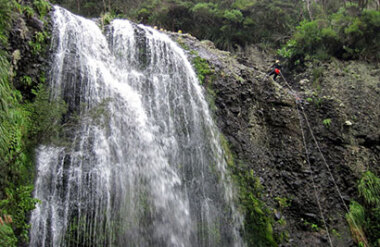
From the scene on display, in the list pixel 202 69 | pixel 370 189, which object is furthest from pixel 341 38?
pixel 202 69

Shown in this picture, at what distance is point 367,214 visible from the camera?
308 inches

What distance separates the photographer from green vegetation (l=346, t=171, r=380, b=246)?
7.39m

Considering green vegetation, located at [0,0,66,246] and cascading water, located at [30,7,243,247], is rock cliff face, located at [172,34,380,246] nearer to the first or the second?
cascading water, located at [30,7,243,247]

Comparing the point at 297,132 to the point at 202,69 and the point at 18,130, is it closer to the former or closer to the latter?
the point at 202,69

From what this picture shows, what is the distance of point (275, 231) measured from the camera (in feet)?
22.8

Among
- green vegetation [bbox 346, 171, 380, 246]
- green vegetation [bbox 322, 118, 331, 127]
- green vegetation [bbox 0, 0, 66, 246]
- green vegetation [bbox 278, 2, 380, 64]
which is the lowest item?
green vegetation [bbox 346, 171, 380, 246]

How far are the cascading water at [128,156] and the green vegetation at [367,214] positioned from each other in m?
3.37

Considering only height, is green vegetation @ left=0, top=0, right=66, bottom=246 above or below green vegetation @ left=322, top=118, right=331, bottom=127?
above

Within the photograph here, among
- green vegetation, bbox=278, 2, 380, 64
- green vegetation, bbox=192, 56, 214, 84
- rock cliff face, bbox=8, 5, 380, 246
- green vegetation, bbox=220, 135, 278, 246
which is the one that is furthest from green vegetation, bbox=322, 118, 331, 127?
green vegetation, bbox=192, 56, 214, 84

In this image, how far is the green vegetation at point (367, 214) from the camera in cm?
739

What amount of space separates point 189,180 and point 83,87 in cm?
321

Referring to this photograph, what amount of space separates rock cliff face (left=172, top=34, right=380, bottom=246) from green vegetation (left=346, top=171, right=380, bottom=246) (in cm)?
19

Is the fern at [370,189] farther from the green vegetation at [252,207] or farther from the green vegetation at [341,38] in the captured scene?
the green vegetation at [341,38]

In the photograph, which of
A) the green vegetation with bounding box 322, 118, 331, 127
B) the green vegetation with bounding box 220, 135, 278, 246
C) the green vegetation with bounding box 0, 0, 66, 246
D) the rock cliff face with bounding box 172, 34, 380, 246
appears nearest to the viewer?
the green vegetation with bounding box 0, 0, 66, 246
